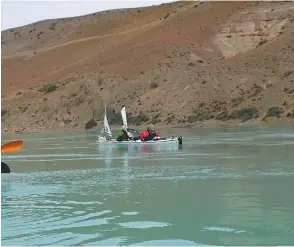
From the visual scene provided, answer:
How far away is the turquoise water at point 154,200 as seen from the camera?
12.5m

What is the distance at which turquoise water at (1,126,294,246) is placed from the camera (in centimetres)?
1255

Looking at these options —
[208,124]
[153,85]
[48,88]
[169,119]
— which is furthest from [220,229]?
[48,88]

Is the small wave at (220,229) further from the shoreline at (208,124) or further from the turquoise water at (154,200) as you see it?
the shoreline at (208,124)

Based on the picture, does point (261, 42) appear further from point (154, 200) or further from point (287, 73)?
point (154, 200)

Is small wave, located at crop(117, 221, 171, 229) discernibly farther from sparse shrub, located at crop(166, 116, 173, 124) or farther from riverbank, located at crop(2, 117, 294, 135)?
sparse shrub, located at crop(166, 116, 173, 124)

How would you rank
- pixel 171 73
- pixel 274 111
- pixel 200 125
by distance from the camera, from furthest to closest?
pixel 171 73 → pixel 200 125 → pixel 274 111

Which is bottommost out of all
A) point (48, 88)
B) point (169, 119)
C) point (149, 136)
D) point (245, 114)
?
point (149, 136)

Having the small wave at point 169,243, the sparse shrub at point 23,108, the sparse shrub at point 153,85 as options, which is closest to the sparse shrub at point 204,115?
the sparse shrub at point 153,85

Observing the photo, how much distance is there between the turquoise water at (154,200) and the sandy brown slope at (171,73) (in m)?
32.1

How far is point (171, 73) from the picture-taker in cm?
7369

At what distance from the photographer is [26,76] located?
101750 millimetres

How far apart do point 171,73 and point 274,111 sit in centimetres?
1815

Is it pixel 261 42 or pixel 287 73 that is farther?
pixel 261 42

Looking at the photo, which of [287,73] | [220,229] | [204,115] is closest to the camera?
[220,229]
